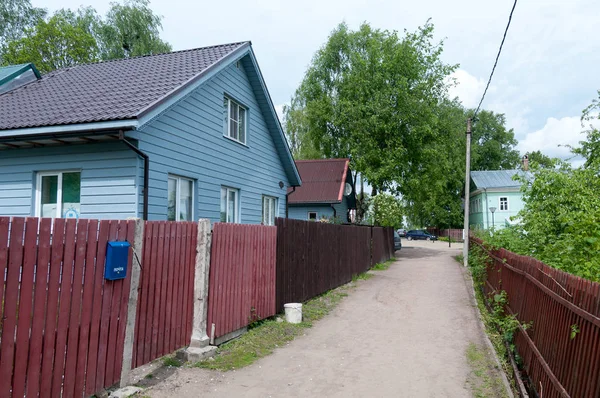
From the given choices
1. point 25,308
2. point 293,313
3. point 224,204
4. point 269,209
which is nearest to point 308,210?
point 269,209

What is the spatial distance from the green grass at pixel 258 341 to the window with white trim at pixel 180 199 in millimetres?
3353

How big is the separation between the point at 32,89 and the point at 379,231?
1563 cm

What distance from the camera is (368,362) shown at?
6.10 metres

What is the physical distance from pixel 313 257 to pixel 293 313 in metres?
2.68

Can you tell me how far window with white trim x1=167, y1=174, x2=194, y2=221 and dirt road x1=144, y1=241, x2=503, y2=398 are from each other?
3.99 m

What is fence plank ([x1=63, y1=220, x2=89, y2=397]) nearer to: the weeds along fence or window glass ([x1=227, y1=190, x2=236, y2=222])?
the weeds along fence

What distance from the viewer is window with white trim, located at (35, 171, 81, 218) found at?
8852 mm

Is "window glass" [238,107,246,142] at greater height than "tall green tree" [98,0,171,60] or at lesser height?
lesser

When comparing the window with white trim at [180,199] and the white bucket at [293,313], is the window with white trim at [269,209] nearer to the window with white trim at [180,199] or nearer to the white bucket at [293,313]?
the window with white trim at [180,199]

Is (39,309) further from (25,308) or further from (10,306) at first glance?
(10,306)

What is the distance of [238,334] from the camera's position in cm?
700

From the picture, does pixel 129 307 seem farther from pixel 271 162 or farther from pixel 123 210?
pixel 271 162

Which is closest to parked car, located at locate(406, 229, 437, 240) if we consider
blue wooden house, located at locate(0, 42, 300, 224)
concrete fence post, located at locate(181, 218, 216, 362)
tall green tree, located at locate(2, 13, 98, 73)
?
tall green tree, located at locate(2, 13, 98, 73)

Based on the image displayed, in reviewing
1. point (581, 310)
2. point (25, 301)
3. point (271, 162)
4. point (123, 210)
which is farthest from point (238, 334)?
point (271, 162)
